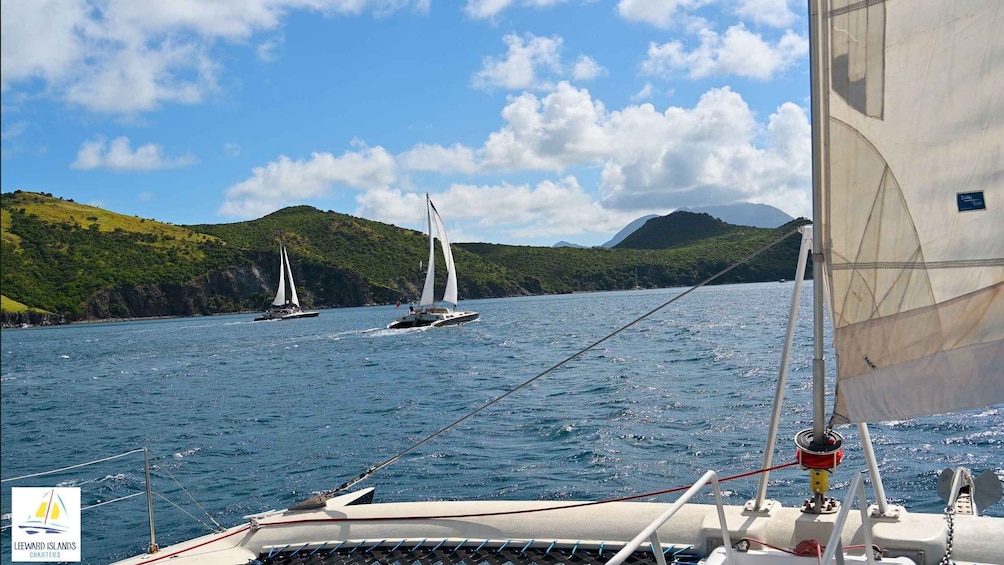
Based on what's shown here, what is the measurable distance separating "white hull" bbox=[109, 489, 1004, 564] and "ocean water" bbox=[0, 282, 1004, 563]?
Result: 5.17 meters

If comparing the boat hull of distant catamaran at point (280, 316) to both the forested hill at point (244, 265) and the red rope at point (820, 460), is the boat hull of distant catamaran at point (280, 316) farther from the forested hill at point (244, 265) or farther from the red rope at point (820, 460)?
the red rope at point (820, 460)

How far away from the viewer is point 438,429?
17578 millimetres

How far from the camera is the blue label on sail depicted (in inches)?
134

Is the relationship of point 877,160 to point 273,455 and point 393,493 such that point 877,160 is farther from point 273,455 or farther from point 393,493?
point 273,455

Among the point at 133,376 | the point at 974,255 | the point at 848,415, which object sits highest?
the point at 974,255

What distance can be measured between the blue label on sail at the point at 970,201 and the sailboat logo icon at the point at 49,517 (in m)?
8.43

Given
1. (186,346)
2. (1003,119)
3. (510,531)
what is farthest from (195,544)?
(186,346)

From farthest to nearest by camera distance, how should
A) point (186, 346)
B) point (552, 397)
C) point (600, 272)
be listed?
point (600, 272) → point (186, 346) → point (552, 397)

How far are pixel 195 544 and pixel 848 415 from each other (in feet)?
15.9

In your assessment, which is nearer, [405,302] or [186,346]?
[186,346]

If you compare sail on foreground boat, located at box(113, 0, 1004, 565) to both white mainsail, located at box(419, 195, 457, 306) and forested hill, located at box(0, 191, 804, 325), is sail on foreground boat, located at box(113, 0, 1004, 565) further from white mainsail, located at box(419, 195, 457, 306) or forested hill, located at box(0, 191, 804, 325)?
forested hill, located at box(0, 191, 804, 325)

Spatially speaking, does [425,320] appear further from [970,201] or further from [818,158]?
[970,201]

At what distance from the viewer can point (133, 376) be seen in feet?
114

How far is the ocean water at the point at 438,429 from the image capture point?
11656 millimetres
